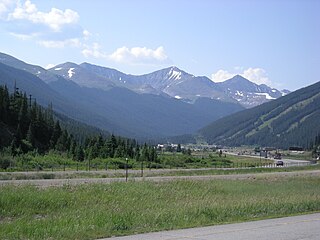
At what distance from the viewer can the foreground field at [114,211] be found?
16.6 meters

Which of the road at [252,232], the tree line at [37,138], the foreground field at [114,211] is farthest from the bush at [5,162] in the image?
the road at [252,232]

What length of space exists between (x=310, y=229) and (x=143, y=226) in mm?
5351

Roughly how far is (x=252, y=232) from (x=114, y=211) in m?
7.52

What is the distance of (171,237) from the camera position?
15.1 meters

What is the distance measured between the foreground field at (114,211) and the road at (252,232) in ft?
3.86

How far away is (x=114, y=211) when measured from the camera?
22000mm

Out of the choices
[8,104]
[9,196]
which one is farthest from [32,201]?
[8,104]

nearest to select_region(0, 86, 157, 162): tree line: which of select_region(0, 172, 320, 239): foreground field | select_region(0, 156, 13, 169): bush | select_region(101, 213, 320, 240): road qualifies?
select_region(0, 156, 13, 169): bush

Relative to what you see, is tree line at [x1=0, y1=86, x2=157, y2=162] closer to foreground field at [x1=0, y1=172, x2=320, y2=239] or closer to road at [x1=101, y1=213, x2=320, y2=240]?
foreground field at [x1=0, y1=172, x2=320, y2=239]

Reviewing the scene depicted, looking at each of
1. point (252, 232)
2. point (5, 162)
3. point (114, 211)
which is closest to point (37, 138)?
point (5, 162)

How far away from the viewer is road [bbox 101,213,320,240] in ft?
49.4

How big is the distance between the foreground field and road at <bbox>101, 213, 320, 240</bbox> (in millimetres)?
1177

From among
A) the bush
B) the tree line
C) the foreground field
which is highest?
the tree line

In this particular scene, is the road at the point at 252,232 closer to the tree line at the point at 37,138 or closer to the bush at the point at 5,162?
the bush at the point at 5,162
